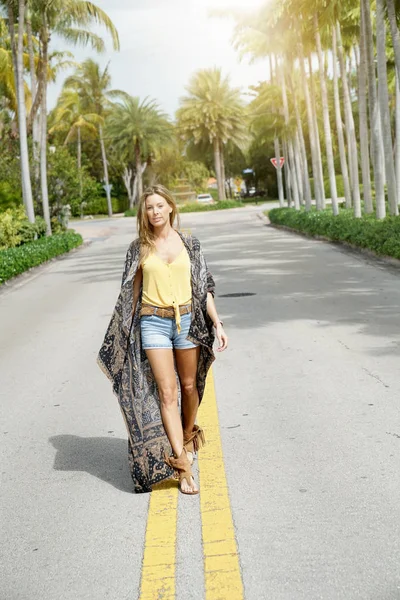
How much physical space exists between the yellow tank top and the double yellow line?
93 cm

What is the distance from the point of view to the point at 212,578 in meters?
4.01

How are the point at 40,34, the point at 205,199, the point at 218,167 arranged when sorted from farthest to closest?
the point at 205,199 < the point at 218,167 < the point at 40,34

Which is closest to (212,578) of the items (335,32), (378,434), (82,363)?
(378,434)

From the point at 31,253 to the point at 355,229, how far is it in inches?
370

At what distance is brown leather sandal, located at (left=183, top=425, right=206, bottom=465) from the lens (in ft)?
18.7

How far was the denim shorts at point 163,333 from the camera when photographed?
210 inches

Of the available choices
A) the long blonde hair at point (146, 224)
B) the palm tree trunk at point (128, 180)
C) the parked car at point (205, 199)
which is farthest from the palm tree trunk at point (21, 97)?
the palm tree trunk at point (128, 180)

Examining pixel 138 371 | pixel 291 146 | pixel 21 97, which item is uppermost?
pixel 21 97

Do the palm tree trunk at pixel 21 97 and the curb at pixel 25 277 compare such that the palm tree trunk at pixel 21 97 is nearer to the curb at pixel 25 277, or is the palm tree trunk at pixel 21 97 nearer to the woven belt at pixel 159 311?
the curb at pixel 25 277

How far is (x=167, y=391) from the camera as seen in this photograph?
5336mm

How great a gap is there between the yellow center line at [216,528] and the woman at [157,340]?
17 cm

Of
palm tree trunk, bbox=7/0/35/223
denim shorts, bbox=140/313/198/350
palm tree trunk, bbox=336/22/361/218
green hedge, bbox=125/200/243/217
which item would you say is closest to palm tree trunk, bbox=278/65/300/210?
palm tree trunk, bbox=336/22/361/218

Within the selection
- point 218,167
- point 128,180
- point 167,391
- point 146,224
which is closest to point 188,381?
point 167,391

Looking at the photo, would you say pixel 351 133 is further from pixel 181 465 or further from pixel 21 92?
pixel 181 465
